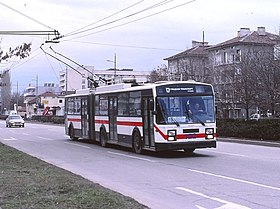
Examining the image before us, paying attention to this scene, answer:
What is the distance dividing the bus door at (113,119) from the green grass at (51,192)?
9.11m

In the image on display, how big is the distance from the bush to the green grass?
50.4ft

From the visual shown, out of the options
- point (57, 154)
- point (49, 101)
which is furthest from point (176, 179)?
point (49, 101)

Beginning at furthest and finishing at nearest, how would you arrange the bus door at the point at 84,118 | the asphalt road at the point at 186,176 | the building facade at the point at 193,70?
the building facade at the point at 193,70, the bus door at the point at 84,118, the asphalt road at the point at 186,176

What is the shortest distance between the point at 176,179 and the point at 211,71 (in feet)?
131

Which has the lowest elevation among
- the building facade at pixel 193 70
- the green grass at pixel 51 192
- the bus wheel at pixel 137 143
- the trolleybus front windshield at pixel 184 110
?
the green grass at pixel 51 192

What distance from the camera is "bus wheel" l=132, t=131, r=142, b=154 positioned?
2034 cm

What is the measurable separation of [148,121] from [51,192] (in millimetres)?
9785

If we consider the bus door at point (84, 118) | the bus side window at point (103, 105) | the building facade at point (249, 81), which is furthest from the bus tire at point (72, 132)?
the building facade at point (249, 81)

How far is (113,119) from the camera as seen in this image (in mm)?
23312

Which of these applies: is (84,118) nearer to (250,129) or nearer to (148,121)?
(250,129)

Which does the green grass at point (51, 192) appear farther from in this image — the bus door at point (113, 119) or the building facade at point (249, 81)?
the building facade at point (249, 81)

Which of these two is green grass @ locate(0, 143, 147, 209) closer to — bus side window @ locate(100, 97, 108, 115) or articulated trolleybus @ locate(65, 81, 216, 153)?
articulated trolleybus @ locate(65, 81, 216, 153)

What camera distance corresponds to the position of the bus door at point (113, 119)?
75.9 ft

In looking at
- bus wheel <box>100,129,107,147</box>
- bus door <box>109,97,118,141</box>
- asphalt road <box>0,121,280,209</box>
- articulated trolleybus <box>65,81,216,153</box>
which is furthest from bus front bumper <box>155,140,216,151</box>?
bus wheel <box>100,129,107,147</box>
